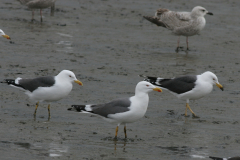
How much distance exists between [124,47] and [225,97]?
566 centimetres

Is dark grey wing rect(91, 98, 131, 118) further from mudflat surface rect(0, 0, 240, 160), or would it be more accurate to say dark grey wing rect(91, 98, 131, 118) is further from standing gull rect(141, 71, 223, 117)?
standing gull rect(141, 71, 223, 117)

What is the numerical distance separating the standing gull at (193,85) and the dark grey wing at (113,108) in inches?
95.9

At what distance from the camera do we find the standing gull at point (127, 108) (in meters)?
8.20

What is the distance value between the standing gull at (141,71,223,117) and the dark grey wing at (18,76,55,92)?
9.44 feet

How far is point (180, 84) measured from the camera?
10.8 meters

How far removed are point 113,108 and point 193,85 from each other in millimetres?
2703

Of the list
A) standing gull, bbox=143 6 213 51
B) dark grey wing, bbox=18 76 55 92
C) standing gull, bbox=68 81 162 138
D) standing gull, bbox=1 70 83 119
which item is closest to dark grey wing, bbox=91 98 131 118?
standing gull, bbox=68 81 162 138

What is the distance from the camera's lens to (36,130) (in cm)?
852

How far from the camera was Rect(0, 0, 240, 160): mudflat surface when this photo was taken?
798 centimetres

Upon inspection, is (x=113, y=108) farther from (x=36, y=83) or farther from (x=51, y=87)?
(x=36, y=83)

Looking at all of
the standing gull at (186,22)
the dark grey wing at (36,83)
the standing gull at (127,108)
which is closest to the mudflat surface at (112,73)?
the standing gull at (127,108)

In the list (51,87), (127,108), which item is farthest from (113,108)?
(51,87)

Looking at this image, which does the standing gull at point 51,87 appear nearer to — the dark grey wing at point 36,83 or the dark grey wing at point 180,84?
the dark grey wing at point 36,83

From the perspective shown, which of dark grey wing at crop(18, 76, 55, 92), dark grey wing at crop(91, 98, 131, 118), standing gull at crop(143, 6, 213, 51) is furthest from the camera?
standing gull at crop(143, 6, 213, 51)
